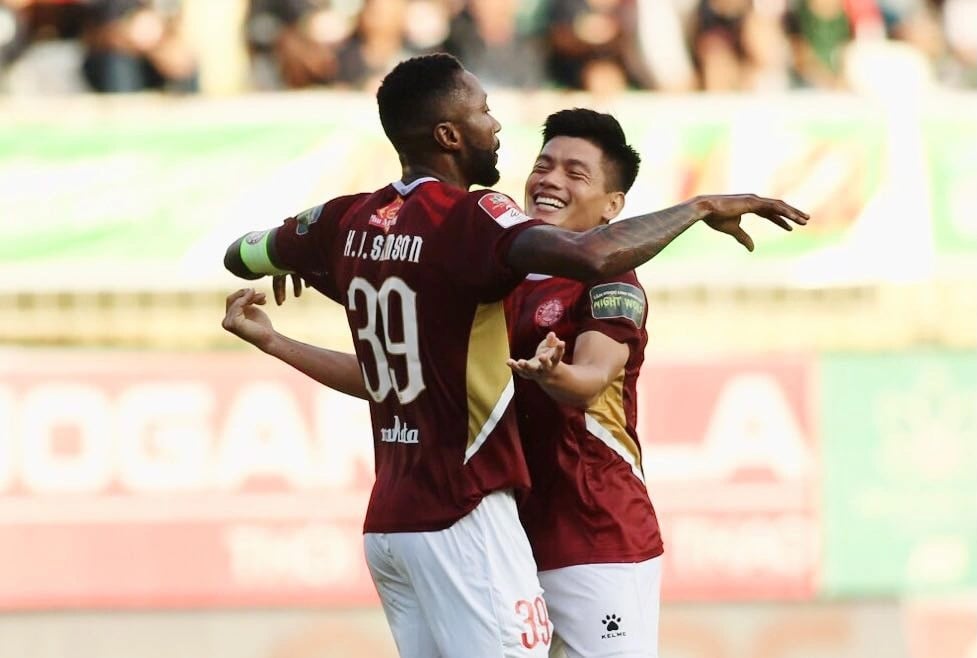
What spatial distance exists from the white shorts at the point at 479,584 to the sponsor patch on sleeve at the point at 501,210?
69 cm

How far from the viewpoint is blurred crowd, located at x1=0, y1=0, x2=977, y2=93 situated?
12.0 m

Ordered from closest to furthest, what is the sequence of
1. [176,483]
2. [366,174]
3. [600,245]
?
[600,245] → [176,483] → [366,174]

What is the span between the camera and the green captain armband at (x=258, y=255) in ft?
16.7

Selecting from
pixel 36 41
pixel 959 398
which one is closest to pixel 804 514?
pixel 959 398

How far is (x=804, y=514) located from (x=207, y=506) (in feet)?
11.7

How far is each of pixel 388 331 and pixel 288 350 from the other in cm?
75

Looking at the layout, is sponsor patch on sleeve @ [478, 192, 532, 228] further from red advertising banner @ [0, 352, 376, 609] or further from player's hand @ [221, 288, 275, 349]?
red advertising banner @ [0, 352, 376, 609]

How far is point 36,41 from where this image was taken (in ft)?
40.2

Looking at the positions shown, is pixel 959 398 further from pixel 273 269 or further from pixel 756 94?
pixel 273 269

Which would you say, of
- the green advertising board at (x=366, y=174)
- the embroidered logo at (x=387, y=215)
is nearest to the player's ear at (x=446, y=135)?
the embroidered logo at (x=387, y=215)

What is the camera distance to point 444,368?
4.49 m

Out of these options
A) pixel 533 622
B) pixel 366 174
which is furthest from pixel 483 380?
pixel 366 174

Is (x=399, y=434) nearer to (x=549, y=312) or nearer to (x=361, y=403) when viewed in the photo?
(x=549, y=312)

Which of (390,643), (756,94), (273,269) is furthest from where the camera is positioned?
(756,94)
